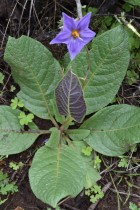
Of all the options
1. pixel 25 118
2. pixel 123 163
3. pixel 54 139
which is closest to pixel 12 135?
pixel 25 118

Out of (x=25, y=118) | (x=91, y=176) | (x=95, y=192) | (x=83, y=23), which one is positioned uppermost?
(x=83, y=23)

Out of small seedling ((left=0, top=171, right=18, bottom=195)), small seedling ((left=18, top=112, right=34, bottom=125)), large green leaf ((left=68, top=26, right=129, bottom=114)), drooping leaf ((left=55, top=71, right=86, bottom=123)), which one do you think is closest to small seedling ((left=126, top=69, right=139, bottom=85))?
large green leaf ((left=68, top=26, right=129, bottom=114))

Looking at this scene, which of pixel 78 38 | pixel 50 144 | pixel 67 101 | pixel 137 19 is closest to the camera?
pixel 78 38

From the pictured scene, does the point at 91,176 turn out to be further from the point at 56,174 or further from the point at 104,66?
the point at 104,66

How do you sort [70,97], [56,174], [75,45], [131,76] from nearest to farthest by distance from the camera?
[75,45]
[70,97]
[56,174]
[131,76]

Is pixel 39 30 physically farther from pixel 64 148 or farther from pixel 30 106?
pixel 64 148

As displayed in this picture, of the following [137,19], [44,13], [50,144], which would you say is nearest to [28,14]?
[44,13]

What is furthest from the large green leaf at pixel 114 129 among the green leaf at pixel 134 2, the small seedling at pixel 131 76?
the green leaf at pixel 134 2

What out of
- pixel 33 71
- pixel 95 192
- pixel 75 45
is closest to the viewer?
pixel 75 45
